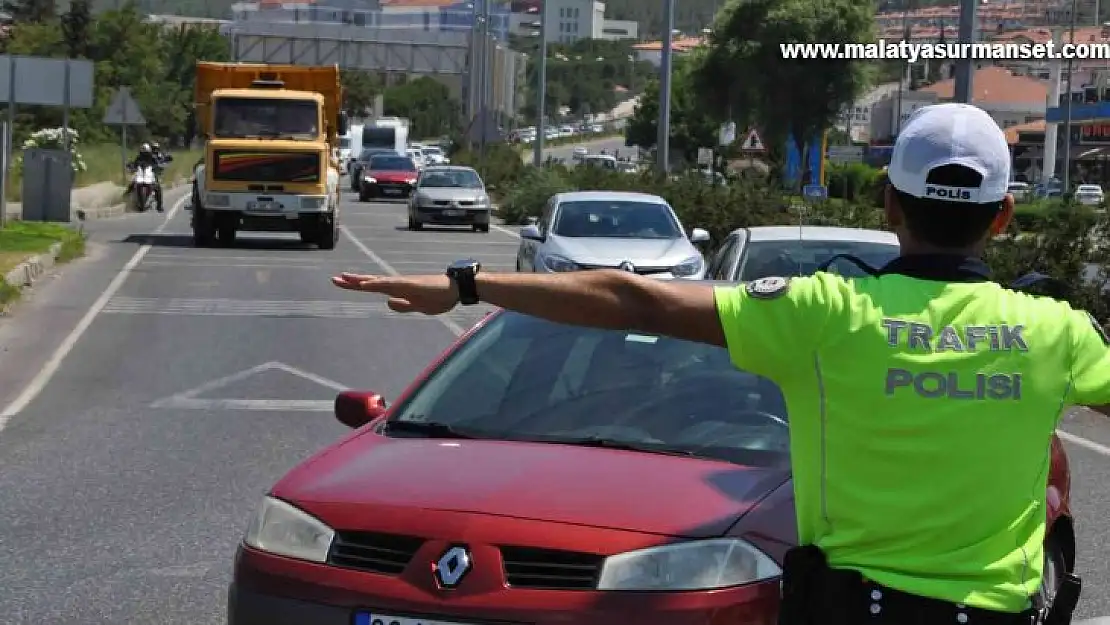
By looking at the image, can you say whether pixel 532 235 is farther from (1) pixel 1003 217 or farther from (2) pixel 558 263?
(1) pixel 1003 217

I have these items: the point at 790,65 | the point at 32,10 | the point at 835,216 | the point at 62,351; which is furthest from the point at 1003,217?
the point at 32,10

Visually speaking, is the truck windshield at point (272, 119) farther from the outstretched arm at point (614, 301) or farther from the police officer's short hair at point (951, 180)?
the police officer's short hair at point (951, 180)

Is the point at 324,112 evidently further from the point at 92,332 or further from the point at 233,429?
the point at 233,429

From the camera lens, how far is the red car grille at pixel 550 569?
4.80 metres

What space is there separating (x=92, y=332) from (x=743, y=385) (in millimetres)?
12604

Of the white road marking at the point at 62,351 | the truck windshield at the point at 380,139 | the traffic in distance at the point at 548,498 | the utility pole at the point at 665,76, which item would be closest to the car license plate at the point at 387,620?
the traffic in distance at the point at 548,498

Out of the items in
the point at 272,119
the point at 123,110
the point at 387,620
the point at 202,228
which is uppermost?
the point at 123,110

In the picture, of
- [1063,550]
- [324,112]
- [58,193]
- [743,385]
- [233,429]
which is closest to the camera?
[1063,550]

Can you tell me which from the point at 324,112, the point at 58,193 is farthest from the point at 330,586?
the point at 58,193

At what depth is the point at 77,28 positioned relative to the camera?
95.8 m

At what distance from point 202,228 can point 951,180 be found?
96.8 ft

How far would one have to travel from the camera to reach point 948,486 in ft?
10.7

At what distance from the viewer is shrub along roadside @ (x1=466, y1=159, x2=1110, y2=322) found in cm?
1747

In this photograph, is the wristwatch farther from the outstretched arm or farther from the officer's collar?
the officer's collar
